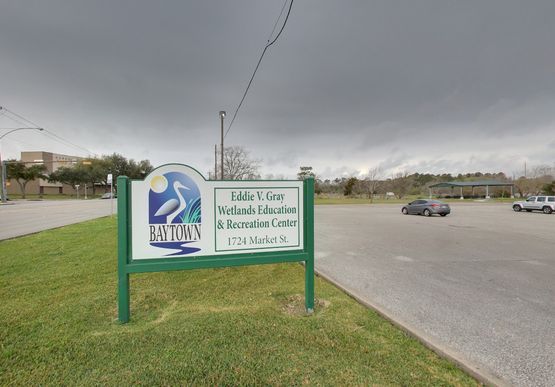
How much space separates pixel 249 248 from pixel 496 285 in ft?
15.6

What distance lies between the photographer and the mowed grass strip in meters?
2.31

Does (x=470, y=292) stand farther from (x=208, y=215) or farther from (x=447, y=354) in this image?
(x=208, y=215)

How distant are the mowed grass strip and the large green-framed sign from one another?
470mm

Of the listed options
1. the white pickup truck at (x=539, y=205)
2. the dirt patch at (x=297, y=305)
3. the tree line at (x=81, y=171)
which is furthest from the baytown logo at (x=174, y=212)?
the tree line at (x=81, y=171)

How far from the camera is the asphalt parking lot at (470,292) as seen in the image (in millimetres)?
2748

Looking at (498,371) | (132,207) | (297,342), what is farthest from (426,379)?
(132,207)

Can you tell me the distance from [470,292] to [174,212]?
16.6 feet

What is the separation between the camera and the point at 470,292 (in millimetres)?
4473

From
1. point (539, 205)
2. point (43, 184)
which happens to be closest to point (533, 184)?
point (539, 205)

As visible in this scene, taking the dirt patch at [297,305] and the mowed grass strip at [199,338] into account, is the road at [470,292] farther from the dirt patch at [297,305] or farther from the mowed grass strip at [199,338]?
the dirt patch at [297,305]

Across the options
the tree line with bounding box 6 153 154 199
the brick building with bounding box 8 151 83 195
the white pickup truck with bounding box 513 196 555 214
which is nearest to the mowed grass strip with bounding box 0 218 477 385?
the white pickup truck with bounding box 513 196 555 214

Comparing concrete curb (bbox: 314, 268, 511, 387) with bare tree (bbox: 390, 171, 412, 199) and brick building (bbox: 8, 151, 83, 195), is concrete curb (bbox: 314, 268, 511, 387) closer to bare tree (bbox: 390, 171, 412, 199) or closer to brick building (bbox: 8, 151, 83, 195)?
bare tree (bbox: 390, 171, 412, 199)

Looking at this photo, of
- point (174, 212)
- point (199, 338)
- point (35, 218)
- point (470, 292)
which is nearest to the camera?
point (199, 338)

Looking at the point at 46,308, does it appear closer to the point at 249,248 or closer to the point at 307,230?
the point at 249,248
